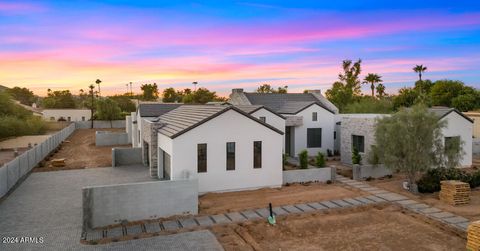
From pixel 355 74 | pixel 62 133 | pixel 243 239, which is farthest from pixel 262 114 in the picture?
pixel 355 74

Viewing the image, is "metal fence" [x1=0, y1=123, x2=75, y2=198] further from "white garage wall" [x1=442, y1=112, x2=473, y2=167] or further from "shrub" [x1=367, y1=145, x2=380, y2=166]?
"white garage wall" [x1=442, y1=112, x2=473, y2=167]

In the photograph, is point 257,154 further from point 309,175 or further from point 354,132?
point 354,132

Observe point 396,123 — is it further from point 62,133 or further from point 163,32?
point 62,133

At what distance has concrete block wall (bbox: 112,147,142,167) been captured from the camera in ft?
85.3


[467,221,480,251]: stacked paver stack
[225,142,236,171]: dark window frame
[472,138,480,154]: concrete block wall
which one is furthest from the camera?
[472,138,480,154]: concrete block wall

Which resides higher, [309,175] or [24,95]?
[24,95]

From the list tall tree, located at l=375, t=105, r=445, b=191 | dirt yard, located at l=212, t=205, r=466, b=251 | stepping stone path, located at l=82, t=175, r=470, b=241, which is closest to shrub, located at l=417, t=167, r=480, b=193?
tall tree, located at l=375, t=105, r=445, b=191

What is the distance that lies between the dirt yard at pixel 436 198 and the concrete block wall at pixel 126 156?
55.2 feet

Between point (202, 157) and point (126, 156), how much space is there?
10.8 metres

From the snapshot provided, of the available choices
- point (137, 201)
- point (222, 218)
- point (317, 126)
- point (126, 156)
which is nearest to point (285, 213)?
point (222, 218)

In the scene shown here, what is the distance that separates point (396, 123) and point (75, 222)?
1603 cm

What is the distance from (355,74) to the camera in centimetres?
Answer: 6366

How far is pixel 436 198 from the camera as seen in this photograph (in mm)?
17734

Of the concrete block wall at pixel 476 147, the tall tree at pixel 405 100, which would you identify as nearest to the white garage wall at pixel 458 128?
the concrete block wall at pixel 476 147
